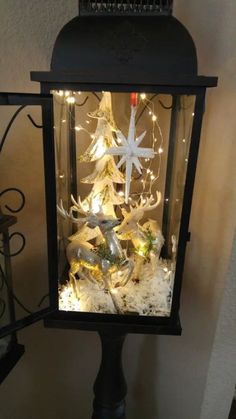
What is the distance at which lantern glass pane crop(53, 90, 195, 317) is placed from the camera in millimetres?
702

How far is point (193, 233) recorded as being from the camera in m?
0.97

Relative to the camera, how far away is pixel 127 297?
770mm

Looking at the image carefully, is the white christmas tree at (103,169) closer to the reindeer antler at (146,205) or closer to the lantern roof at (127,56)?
the reindeer antler at (146,205)

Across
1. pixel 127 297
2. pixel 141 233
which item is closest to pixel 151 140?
pixel 141 233

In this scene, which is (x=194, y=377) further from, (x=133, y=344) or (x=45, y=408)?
(x=45, y=408)

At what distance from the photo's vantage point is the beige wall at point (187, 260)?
31.6 inches

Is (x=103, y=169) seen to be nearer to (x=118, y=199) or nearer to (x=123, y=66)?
(x=118, y=199)

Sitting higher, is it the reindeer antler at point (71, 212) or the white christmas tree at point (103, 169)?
the white christmas tree at point (103, 169)

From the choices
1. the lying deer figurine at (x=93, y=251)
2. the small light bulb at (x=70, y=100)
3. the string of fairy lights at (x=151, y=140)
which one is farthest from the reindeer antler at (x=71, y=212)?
the small light bulb at (x=70, y=100)

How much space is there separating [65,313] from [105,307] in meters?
0.09

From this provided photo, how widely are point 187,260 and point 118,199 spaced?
1.24ft

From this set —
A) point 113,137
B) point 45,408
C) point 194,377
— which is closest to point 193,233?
point 113,137

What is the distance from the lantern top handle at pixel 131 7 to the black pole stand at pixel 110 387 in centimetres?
79

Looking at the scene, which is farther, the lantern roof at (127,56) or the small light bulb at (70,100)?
the small light bulb at (70,100)
